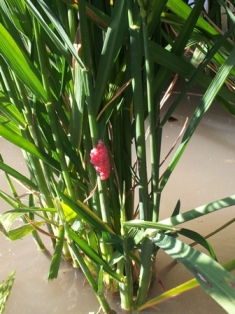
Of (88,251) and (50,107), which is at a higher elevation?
(50,107)

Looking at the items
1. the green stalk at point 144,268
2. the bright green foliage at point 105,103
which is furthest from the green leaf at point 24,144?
the green stalk at point 144,268

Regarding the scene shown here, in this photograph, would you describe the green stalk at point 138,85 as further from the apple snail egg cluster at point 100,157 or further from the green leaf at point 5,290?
the green leaf at point 5,290

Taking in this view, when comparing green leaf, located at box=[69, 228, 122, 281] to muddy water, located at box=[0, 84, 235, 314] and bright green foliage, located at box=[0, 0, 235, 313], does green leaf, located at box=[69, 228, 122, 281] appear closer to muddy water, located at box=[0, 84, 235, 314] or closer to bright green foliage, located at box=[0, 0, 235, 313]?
bright green foliage, located at box=[0, 0, 235, 313]

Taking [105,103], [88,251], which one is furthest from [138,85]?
[88,251]

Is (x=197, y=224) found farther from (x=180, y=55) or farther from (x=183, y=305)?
(x=180, y=55)

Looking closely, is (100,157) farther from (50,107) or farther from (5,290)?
(5,290)

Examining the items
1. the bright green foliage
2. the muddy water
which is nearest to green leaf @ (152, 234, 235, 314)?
the bright green foliage
